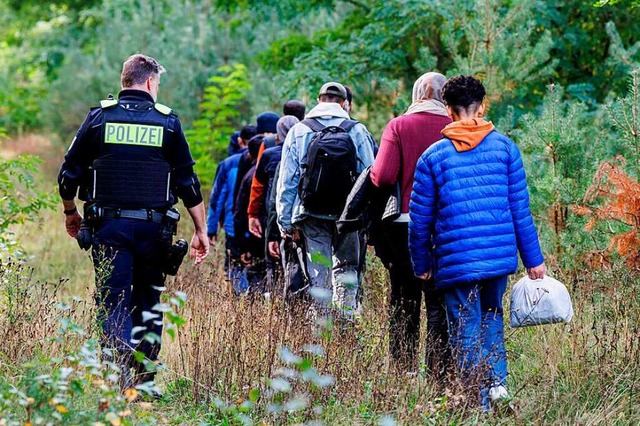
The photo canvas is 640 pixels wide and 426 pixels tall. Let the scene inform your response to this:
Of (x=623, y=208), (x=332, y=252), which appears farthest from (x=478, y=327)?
(x=332, y=252)

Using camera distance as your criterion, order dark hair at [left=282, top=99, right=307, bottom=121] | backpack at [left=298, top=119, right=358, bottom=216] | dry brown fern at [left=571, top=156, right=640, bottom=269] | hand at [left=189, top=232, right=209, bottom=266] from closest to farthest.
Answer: hand at [left=189, top=232, right=209, bottom=266] < dry brown fern at [left=571, top=156, right=640, bottom=269] < backpack at [left=298, top=119, right=358, bottom=216] < dark hair at [left=282, top=99, right=307, bottom=121]

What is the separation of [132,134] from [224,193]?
488cm

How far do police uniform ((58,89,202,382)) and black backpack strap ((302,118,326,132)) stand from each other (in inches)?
56.5

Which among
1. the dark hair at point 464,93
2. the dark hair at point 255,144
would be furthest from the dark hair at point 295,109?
the dark hair at point 464,93

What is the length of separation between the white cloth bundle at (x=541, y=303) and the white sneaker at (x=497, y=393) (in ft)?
1.24

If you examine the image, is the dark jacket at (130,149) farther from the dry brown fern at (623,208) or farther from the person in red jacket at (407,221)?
the dry brown fern at (623,208)

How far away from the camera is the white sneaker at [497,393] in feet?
18.9

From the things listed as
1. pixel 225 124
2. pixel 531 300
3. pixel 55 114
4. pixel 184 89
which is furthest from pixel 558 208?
pixel 55 114

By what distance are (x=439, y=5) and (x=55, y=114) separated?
16705 mm

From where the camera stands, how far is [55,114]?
1024 inches

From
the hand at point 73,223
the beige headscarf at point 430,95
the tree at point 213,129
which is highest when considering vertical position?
the tree at point 213,129

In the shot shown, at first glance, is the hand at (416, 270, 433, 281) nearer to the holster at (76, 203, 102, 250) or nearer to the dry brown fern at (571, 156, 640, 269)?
the dry brown fern at (571, 156, 640, 269)

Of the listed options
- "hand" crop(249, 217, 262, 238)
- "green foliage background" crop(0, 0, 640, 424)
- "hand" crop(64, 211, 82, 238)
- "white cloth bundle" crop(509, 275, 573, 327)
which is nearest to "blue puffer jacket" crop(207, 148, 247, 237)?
"green foliage background" crop(0, 0, 640, 424)

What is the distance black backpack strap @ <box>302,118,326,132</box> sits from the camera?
24.8ft
